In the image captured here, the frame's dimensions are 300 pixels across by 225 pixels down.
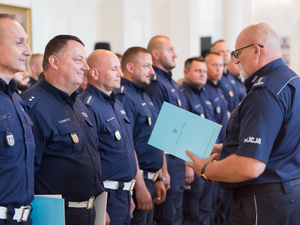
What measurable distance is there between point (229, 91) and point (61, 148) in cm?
346

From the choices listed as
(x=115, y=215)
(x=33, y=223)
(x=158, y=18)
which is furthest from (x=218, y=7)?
(x=33, y=223)

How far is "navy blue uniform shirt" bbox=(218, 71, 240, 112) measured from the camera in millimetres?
5188

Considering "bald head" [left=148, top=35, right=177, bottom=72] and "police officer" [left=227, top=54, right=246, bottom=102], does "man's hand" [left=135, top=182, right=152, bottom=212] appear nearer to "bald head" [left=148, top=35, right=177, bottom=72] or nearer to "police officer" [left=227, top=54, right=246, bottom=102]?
"bald head" [left=148, top=35, right=177, bottom=72]

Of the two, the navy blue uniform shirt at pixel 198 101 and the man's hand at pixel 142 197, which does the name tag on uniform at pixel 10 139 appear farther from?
the navy blue uniform shirt at pixel 198 101

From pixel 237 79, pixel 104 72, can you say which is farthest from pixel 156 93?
pixel 237 79

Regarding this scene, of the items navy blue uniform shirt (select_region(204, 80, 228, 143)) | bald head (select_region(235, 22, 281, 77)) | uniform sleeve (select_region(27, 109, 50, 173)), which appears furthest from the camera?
navy blue uniform shirt (select_region(204, 80, 228, 143))

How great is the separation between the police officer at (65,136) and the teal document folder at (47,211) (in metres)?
0.26

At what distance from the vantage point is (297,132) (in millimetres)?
1891

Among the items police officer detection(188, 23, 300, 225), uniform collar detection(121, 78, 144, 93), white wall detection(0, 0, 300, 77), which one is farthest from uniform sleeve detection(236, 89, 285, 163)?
white wall detection(0, 0, 300, 77)

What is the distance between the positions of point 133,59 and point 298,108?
72.9 inches

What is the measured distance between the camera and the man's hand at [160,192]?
340cm

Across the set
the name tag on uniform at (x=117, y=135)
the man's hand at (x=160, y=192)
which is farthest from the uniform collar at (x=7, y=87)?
the man's hand at (x=160, y=192)

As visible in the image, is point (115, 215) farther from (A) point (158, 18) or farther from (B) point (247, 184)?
(A) point (158, 18)

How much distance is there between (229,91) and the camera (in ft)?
17.1
